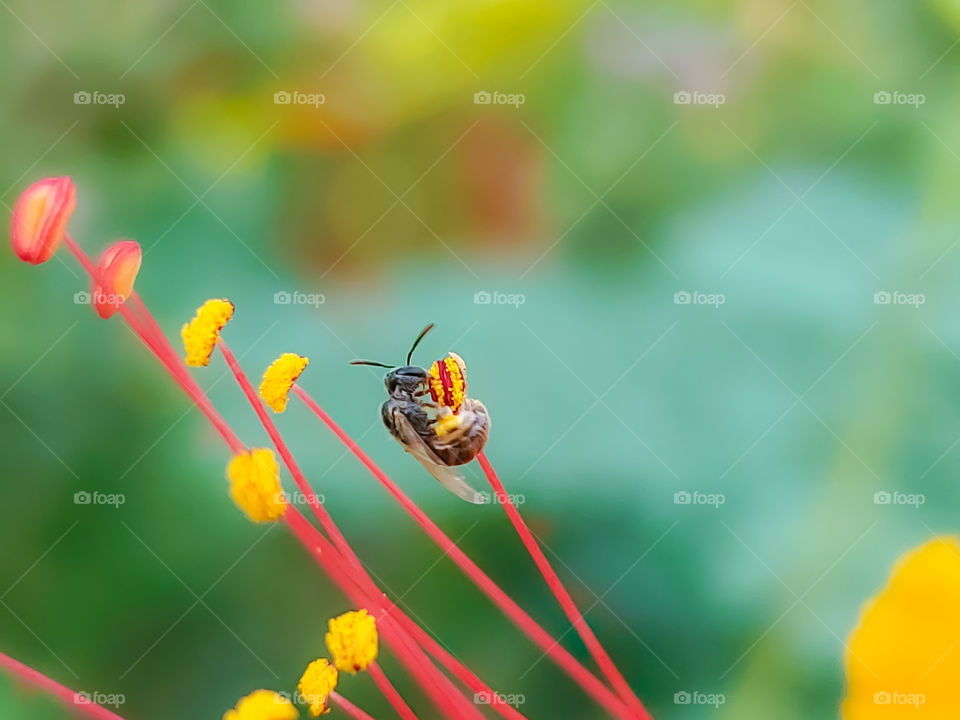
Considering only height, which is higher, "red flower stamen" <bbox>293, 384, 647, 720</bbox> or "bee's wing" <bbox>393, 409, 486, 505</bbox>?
"bee's wing" <bbox>393, 409, 486, 505</bbox>

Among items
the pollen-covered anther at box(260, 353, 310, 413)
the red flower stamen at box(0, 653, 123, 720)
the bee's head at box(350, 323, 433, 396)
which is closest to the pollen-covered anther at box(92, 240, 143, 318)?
the pollen-covered anther at box(260, 353, 310, 413)

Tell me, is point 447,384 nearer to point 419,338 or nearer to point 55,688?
point 419,338

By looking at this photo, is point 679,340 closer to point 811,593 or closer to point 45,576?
point 811,593

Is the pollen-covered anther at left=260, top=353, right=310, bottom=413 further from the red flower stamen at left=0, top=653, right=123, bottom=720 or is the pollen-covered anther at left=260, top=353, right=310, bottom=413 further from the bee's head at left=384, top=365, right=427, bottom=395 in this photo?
the red flower stamen at left=0, top=653, right=123, bottom=720

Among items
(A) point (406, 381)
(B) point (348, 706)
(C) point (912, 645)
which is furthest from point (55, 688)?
(C) point (912, 645)

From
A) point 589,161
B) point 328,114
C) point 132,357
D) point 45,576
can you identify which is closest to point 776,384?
point 589,161
